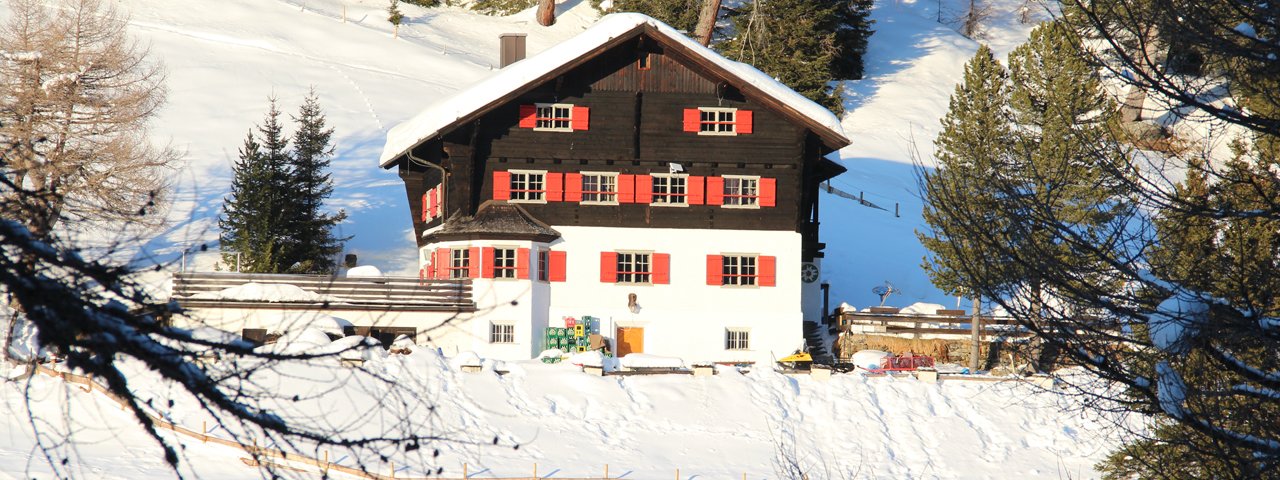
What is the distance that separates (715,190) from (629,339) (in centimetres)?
431

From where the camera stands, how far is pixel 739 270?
3219 cm

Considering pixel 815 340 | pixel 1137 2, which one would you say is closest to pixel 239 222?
pixel 815 340

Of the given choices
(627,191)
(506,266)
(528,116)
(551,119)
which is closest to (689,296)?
(627,191)

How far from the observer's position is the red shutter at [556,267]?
31609 mm

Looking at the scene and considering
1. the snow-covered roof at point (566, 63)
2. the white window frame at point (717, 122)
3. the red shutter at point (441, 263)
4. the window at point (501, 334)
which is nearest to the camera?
the window at point (501, 334)

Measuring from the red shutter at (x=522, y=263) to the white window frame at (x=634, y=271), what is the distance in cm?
226

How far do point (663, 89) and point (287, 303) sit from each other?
10541mm

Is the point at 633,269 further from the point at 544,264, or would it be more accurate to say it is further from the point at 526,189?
the point at 526,189

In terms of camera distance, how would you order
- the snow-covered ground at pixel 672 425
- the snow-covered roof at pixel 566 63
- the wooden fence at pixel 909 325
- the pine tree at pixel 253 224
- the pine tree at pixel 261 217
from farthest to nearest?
1. the pine tree at pixel 261 217
2. the pine tree at pixel 253 224
3. the wooden fence at pixel 909 325
4. the snow-covered roof at pixel 566 63
5. the snow-covered ground at pixel 672 425

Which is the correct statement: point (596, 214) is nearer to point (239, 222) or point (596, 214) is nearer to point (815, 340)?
point (815, 340)

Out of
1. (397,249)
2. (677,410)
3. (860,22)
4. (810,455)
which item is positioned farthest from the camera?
(860,22)

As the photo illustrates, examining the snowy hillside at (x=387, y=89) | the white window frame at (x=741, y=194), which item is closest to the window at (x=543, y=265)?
the white window frame at (x=741, y=194)

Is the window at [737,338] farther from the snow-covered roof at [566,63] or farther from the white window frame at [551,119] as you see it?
the white window frame at [551,119]

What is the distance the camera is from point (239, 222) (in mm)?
35531
